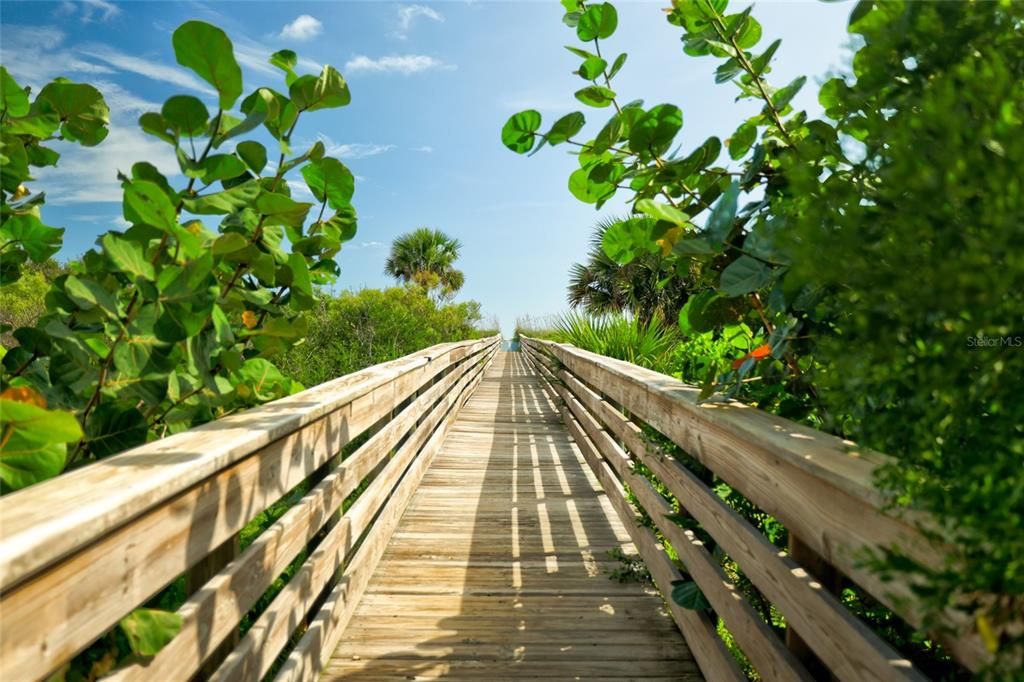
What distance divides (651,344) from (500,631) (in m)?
4.11

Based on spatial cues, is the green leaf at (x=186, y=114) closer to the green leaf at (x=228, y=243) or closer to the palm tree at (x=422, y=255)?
the green leaf at (x=228, y=243)

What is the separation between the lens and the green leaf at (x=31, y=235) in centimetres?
140

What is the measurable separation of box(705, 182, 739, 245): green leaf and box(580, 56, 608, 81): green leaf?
0.57 meters

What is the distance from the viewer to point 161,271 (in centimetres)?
108

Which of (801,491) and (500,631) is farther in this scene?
(500,631)

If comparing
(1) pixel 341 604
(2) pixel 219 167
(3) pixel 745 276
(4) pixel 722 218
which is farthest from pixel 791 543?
(1) pixel 341 604

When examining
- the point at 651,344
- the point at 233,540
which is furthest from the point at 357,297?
the point at 233,540

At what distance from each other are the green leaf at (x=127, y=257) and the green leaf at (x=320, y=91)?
1.75ft

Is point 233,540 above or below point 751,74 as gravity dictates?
below

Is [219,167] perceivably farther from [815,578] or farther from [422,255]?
[422,255]

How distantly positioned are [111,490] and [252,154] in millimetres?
864

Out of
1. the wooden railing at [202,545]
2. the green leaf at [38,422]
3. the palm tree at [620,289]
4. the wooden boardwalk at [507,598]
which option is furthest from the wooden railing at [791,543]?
the palm tree at [620,289]

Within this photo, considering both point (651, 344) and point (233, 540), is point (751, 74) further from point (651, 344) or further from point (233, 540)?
point (651, 344)

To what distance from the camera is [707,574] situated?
176 cm
